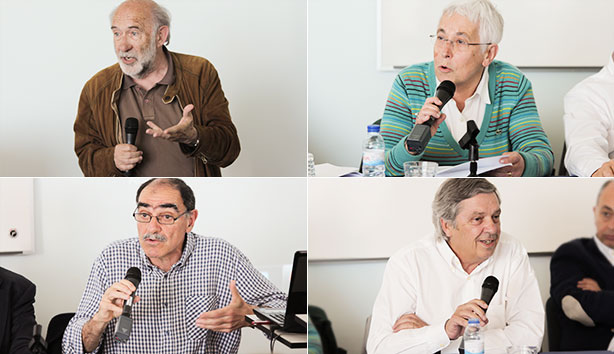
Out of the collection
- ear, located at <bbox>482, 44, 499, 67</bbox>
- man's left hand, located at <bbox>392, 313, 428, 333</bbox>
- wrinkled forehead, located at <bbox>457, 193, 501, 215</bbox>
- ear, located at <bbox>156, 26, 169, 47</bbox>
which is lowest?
man's left hand, located at <bbox>392, 313, 428, 333</bbox>

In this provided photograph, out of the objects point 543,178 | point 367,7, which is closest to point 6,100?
point 367,7

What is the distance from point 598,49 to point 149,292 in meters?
2.02

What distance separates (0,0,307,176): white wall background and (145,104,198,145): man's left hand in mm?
240

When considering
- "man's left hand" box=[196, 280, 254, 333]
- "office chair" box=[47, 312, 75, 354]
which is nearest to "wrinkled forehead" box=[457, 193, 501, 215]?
"man's left hand" box=[196, 280, 254, 333]

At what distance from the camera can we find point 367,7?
2.39 meters

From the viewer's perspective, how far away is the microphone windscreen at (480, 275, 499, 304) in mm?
1717

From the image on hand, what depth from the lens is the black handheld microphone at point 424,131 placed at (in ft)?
5.77

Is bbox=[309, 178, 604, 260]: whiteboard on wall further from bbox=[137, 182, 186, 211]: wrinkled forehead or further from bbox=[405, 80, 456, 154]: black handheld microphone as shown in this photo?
bbox=[137, 182, 186, 211]: wrinkled forehead

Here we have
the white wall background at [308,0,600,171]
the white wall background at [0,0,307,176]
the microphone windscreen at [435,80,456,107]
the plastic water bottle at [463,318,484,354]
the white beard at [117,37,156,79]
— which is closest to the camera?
the plastic water bottle at [463,318,484,354]

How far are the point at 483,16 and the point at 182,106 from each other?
1.04 metres

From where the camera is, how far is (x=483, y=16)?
2.02 m

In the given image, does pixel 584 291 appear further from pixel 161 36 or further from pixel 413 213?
pixel 161 36

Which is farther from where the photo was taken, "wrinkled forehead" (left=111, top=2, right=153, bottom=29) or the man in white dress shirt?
"wrinkled forehead" (left=111, top=2, right=153, bottom=29)

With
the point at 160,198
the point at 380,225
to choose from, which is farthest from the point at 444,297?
the point at 160,198
